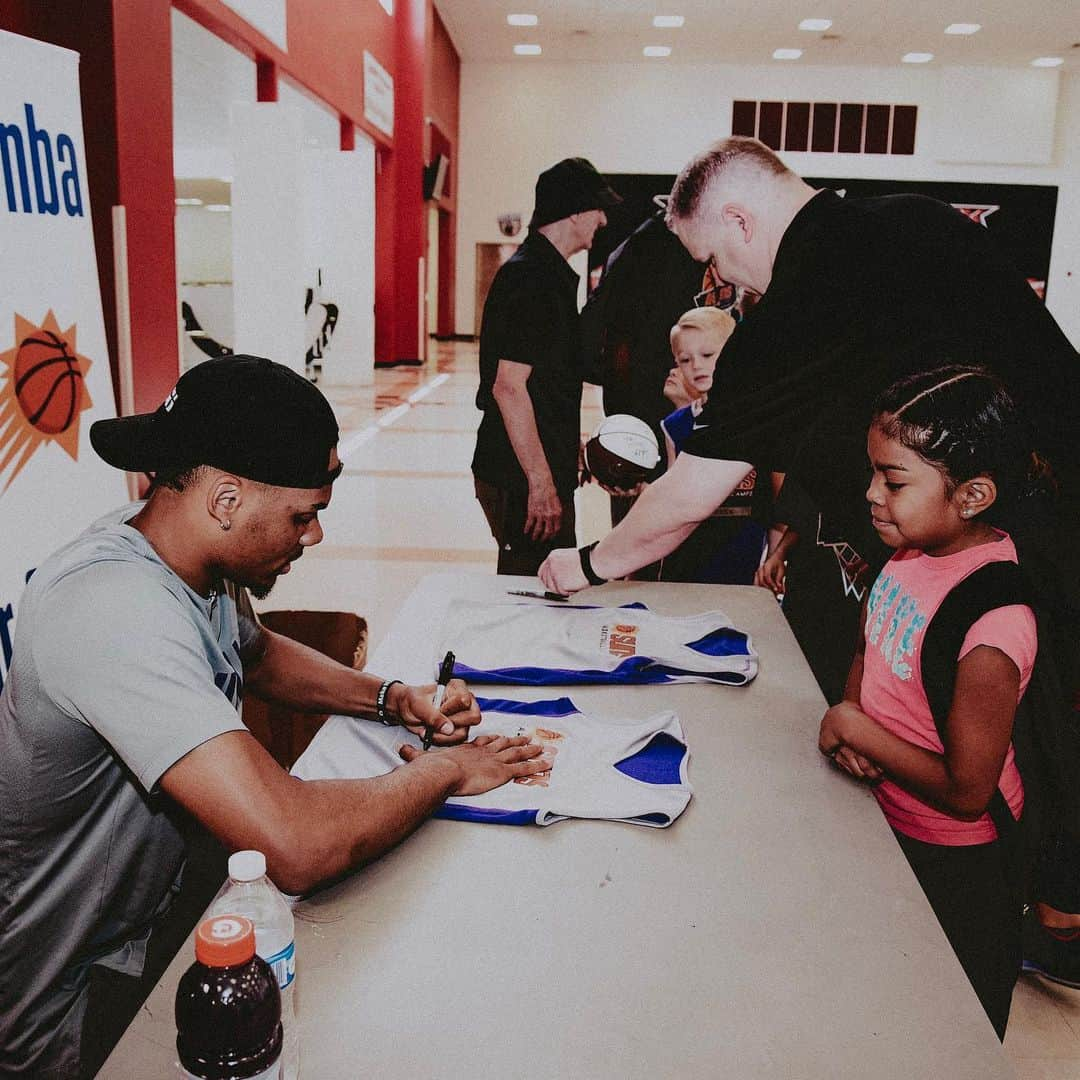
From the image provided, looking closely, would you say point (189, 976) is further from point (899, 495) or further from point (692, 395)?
point (692, 395)

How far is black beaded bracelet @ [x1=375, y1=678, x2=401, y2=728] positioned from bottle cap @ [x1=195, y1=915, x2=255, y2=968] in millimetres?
775

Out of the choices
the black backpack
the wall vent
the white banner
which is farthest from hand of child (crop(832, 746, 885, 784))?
the wall vent

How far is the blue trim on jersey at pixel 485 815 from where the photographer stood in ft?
3.74

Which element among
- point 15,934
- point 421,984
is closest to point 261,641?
point 15,934

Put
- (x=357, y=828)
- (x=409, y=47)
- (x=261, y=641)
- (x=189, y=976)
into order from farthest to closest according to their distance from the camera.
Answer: (x=409, y=47), (x=261, y=641), (x=357, y=828), (x=189, y=976)

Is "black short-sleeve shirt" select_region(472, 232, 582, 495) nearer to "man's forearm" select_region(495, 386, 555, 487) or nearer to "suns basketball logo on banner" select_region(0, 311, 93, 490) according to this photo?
"man's forearm" select_region(495, 386, 555, 487)

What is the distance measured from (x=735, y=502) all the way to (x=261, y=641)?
1482mm

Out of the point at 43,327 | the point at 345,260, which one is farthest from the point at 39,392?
the point at 345,260

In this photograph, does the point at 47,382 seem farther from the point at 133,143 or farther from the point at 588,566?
the point at 133,143

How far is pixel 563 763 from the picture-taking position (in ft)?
4.13

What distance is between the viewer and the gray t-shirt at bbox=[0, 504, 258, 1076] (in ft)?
3.31

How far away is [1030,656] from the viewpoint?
129 cm

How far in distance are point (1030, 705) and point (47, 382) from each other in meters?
2.38

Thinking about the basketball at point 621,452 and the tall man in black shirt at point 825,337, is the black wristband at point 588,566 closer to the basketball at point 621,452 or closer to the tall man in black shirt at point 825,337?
the tall man in black shirt at point 825,337
